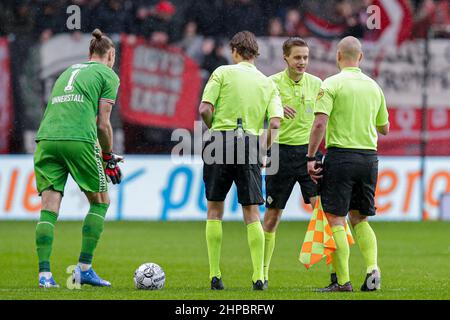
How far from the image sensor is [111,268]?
40.3 feet

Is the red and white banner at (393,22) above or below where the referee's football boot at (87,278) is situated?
above

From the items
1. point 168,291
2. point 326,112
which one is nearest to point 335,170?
point 326,112

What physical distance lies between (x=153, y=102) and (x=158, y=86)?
0.30 m

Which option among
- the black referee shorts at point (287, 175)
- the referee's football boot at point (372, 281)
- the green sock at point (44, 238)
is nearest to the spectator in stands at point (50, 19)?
the black referee shorts at point (287, 175)

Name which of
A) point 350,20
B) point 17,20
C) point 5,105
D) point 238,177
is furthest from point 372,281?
point 17,20

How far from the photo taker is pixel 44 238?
978 cm

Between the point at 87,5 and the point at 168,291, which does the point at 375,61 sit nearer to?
the point at 87,5

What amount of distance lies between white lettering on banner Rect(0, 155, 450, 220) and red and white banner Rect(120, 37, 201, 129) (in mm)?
816

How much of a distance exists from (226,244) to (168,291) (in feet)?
20.2

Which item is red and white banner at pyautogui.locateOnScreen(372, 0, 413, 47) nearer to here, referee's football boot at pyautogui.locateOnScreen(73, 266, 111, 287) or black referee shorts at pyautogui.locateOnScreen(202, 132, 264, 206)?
black referee shorts at pyautogui.locateOnScreen(202, 132, 264, 206)

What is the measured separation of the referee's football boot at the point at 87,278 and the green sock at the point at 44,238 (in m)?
0.25

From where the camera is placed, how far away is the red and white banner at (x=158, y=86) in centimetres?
2005

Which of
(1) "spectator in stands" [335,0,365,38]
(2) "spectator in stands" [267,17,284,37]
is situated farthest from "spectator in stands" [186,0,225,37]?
(1) "spectator in stands" [335,0,365,38]

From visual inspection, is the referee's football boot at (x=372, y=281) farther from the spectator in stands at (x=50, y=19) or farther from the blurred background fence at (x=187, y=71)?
the spectator in stands at (x=50, y=19)
